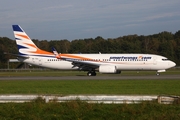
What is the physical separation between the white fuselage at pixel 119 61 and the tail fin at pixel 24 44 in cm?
96

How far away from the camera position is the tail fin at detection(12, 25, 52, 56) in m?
54.8

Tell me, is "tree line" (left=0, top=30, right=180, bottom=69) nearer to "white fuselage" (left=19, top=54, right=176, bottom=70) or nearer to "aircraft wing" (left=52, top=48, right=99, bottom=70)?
"white fuselage" (left=19, top=54, right=176, bottom=70)

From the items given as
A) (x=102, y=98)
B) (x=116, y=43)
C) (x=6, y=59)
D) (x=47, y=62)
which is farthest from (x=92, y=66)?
(x=6, y=59)

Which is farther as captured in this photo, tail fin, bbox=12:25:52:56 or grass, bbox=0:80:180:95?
tail fin, bbox=12:25:52:56

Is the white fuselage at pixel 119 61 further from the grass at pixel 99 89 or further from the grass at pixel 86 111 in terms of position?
the grass at pixel 86 111

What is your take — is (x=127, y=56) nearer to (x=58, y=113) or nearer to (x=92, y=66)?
(x=92, y=66)

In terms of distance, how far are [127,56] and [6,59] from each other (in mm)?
67690

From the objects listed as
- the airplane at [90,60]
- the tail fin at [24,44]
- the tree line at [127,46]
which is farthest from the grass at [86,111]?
the tree line at [127,46]

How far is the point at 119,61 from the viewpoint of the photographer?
50594 millimetres

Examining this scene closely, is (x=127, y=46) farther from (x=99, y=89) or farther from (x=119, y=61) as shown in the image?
(x=99, y=89)

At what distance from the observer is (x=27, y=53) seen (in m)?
55.1

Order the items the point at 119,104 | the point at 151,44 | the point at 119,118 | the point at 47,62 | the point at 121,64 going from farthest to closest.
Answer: the point at 151,44
the point at 47,62
the point at 121,64
the point at 119,104
the point at 119,118

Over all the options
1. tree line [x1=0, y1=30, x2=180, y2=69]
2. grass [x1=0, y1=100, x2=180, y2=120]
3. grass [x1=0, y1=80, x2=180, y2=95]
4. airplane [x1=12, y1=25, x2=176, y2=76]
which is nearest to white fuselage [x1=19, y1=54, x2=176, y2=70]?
airplane [x1=12, y1=25, x2=176, y2=76]

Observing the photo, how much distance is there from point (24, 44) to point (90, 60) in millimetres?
10602
